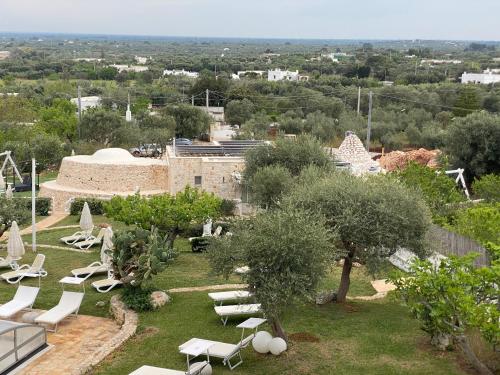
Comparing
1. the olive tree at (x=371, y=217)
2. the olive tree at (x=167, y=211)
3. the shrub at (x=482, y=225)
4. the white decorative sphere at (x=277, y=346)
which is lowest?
the white decorative sphere at (x=277, y=346)

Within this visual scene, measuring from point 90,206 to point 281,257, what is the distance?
19235 millimetres

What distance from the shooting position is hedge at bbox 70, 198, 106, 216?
93.3 feet

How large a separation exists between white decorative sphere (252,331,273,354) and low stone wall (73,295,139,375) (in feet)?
9.09

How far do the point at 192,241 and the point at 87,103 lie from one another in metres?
59.3

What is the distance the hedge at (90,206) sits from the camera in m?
28.4

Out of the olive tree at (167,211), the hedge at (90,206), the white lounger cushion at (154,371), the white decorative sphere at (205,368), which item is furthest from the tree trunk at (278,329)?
the hedge at (90,206)

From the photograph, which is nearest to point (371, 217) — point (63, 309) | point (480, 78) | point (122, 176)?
point (63, 309)

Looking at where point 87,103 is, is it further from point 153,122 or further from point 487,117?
point 487,117

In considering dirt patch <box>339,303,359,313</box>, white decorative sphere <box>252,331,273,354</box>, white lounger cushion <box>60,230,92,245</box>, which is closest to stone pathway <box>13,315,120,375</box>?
white decorative sphere <box>252,331,273,354</box>

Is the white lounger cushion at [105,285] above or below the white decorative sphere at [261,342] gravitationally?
below

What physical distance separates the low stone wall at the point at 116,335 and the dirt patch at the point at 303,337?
329 cm

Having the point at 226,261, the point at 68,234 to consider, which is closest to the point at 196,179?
the point at 68,234

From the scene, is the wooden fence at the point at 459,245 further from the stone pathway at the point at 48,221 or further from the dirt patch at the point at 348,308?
the stone pathway at the point at 48,221

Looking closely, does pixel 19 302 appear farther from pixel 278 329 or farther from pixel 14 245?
pixel 278 329
